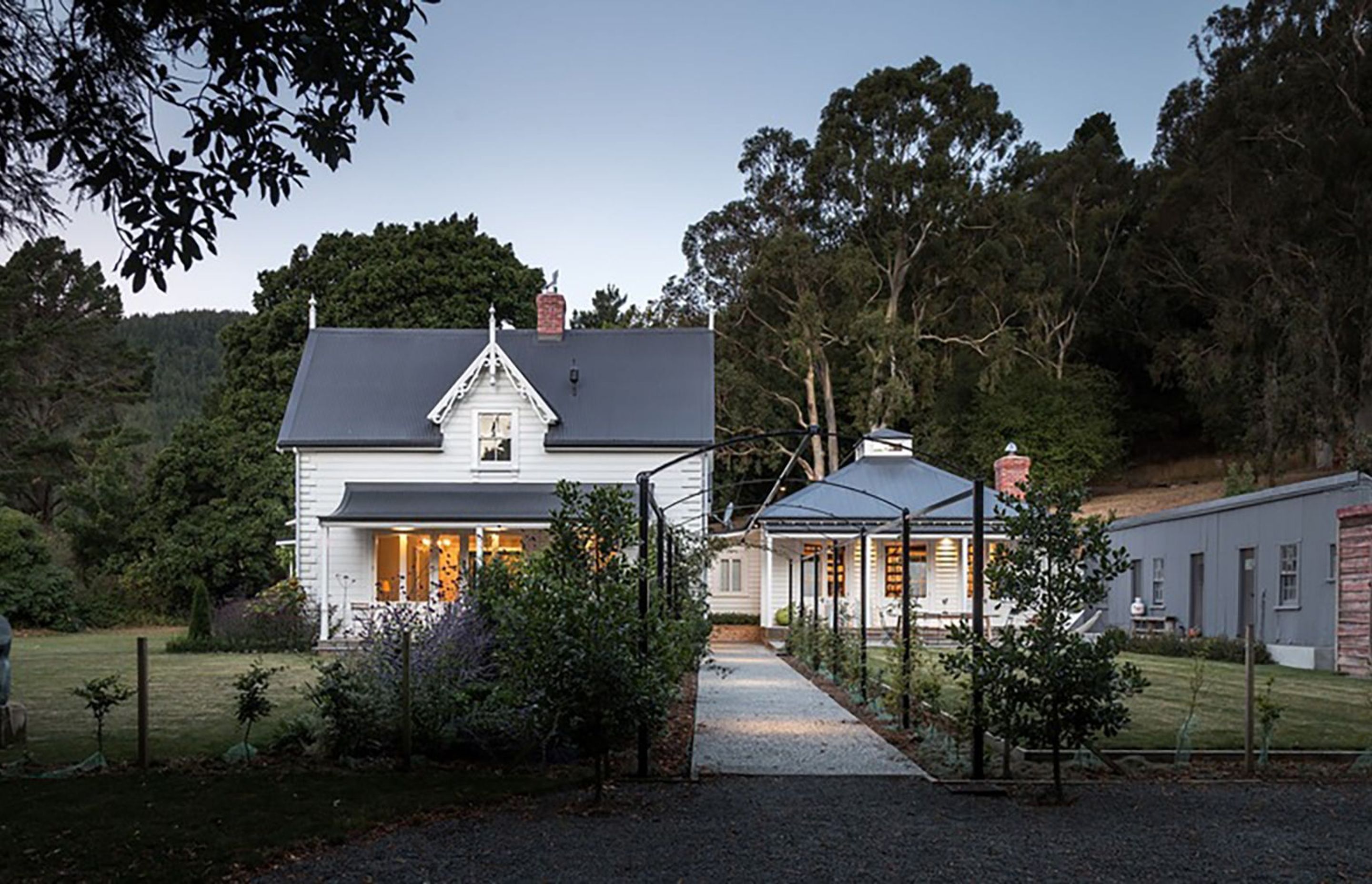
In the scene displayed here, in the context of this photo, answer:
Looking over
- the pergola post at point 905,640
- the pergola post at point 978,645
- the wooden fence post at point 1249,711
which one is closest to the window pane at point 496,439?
the pergola post at point 905,640

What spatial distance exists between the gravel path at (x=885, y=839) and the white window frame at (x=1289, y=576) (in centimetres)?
1411

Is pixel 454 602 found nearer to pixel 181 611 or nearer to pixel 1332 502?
pixel 1332 502

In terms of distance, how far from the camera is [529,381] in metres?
30.8

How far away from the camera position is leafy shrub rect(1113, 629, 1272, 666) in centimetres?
2377

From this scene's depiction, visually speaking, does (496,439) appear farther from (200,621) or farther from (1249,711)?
(1249,711)

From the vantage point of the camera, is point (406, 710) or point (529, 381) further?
point (529, 381)

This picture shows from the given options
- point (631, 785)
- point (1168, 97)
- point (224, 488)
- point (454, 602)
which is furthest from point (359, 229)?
point (631, 785)

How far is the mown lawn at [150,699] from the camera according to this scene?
11742 mm

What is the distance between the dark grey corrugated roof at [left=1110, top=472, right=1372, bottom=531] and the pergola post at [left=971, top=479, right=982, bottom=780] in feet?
42.9

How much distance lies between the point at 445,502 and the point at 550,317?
6255 mm

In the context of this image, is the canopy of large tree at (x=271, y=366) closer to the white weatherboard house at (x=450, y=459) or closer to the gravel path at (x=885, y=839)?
the white weatherboard house at (x=450, y=459)

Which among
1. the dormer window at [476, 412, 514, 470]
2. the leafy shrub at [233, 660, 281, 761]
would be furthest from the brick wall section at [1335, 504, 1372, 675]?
the dormer window at [476, 412, 514, 470]

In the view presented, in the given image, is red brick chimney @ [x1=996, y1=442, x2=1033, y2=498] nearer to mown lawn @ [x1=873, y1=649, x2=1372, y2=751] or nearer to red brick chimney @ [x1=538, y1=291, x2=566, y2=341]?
mown lawn @ [x1=873, y1=649, x2=1372, y2=751]

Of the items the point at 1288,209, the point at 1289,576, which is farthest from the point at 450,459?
the point at 1288,209
